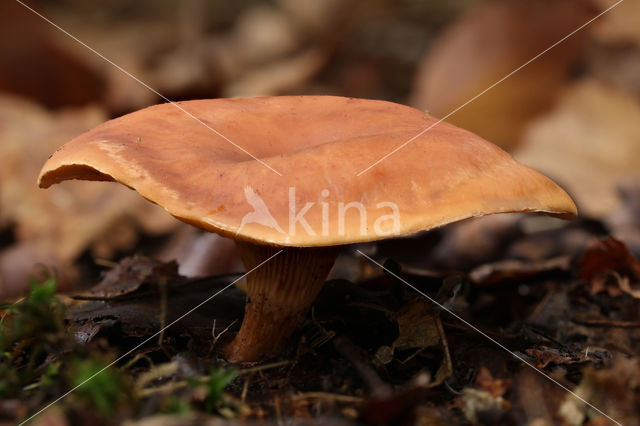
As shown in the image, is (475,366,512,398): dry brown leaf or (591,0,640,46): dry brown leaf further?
(591,0,640,46): dry brown leaf

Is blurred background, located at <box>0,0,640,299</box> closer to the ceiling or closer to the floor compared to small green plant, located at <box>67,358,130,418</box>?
closer to the floor

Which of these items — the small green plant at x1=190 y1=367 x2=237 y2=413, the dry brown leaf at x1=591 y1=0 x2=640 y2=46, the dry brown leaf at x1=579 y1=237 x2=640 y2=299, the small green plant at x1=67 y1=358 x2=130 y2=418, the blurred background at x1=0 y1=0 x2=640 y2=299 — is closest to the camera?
the small green plant at x1=67 y1=358 x2=130 y2=418

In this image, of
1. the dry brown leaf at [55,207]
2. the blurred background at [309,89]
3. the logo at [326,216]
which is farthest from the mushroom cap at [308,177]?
the dry brown leaf at [55,207]

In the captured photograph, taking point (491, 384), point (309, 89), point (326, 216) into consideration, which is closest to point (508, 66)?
point (309, 89)

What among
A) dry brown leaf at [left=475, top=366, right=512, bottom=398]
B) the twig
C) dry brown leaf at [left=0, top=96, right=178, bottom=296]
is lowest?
dry brown leaf at [left=0, top=96, right=178, bottom=296]

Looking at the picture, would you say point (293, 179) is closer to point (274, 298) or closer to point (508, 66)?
point (274, 298)

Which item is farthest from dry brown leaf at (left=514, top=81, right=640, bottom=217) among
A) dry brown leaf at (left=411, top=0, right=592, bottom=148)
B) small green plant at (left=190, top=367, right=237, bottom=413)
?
small green plant at (left=190, top=367, right=237, bottom=413)

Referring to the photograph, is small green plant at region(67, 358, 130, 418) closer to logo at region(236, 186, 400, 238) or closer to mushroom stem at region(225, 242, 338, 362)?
logo at region(236, 186, 400, 238)
